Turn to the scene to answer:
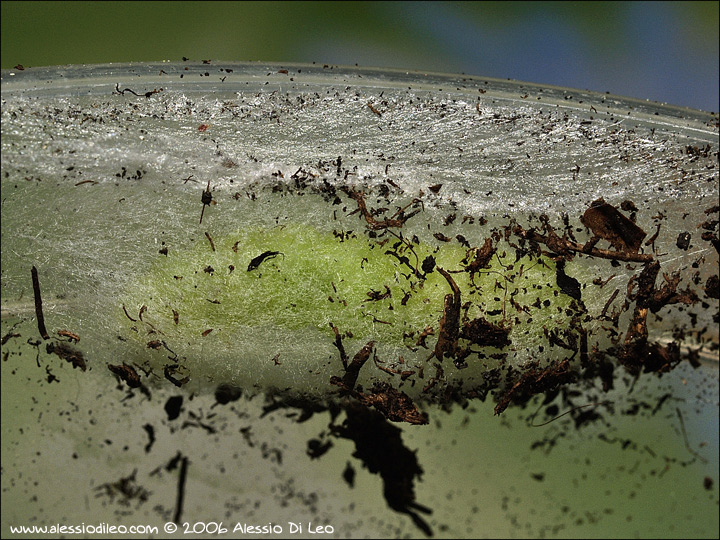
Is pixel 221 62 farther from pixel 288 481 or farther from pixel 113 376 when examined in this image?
pixel 288 481

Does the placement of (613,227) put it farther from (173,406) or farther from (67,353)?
(67,353)

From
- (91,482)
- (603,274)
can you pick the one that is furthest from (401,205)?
(91,482)

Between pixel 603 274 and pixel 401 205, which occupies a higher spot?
pixel 401 205

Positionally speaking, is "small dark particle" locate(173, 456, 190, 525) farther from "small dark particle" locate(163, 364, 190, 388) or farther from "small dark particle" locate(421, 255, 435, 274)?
"small dark particle" locate(421, 255, 435, 274)

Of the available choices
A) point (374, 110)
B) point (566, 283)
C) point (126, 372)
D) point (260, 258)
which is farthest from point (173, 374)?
point (566, 283)

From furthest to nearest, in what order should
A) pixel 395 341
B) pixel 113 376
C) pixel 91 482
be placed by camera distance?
pixel 91 482 < pixel 113 376 < pixel 395 341

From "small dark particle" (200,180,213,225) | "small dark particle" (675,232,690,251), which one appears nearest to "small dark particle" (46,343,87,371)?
"small dark particle" (200,180,213,225)

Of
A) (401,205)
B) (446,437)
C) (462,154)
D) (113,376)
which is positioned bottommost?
(446,437)
